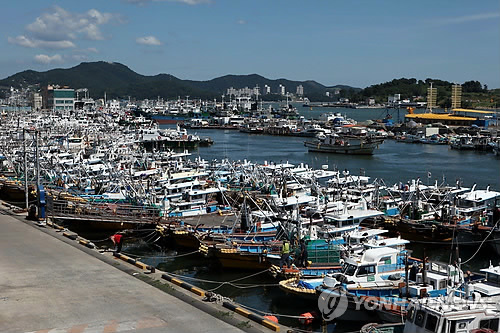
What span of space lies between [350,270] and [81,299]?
606 centimetres

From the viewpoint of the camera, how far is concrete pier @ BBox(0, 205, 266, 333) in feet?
33.3

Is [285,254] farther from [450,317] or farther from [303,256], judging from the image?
[450,317]

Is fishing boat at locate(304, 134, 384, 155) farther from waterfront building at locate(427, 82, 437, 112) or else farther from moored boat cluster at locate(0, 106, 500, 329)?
waterfront building at locate(427, 82, 437, 112)

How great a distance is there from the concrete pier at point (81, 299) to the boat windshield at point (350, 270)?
14.0ft

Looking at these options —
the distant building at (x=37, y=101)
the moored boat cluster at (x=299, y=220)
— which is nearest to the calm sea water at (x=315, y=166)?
the moored boat cluster at (x=299, y=220)

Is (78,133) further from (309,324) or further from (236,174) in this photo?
(309,324)

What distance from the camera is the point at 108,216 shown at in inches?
879

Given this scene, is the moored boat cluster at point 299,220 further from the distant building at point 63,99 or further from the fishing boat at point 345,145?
the distant building at point 63,99

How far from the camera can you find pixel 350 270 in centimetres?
1404

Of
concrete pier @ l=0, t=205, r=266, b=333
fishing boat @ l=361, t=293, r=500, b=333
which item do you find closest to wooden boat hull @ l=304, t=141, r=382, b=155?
concrete pier @ l=0, t=205, r=266, b=333

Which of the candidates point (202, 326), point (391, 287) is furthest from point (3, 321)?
point (391, 287)

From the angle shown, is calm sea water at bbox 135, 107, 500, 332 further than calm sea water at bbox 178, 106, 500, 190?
No

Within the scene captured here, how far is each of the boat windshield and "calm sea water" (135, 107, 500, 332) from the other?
4.01ft

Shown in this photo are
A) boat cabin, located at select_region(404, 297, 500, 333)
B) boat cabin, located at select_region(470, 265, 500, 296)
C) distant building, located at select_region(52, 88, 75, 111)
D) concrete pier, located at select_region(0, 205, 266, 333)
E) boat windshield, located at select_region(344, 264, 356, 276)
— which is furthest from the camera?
distant building, located at select_region(52, 88, 75, 111)
